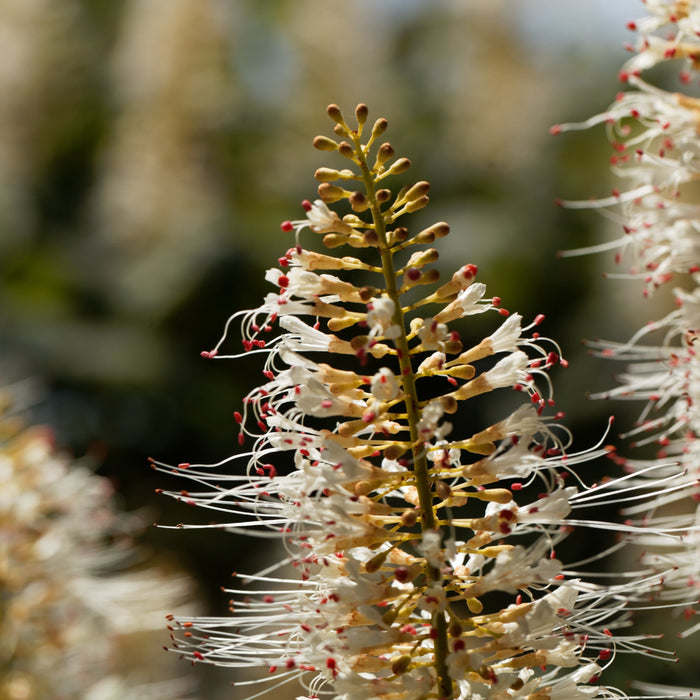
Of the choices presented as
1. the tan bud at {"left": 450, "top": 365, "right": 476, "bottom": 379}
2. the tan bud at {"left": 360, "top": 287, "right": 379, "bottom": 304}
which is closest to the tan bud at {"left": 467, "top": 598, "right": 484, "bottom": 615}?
the tan bud at {"left": 450, "top": 365, "right": 476, "bottom": 379}

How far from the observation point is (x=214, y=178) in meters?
8.16

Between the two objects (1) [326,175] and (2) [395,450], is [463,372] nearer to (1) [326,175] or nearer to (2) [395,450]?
(2) [395,450]

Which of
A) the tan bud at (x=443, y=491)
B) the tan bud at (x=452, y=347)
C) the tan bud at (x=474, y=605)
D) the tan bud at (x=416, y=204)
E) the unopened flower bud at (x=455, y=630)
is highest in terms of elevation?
the tan bud at (x=416, y=204)

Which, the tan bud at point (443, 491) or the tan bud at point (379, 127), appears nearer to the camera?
the tan bud at point (443, 491)

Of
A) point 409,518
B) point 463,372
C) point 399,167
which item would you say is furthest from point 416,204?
point 409,518

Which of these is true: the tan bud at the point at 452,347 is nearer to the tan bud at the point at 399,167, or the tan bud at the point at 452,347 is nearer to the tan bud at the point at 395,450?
the tan bud at the point at 395,450

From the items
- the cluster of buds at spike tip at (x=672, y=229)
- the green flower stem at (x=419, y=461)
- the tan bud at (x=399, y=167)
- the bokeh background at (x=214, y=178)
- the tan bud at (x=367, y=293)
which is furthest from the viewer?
the bokeh background at (x=214, y=178)

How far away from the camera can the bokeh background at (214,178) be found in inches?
262

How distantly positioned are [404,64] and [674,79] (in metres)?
3.75

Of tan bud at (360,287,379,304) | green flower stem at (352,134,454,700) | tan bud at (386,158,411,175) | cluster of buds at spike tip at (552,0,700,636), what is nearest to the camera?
green flower stem at (352,134,454,700)

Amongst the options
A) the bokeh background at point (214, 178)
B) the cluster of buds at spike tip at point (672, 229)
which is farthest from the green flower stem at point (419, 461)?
the bokeh background at point (214, 178)

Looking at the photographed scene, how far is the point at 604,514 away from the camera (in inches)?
201

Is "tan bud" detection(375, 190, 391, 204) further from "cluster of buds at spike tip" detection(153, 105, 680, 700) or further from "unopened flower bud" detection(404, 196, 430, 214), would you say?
"unopened flower bud" detection(404, 196, 430, 214)

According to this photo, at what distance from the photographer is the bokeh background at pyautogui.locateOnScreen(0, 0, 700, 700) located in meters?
6.66
